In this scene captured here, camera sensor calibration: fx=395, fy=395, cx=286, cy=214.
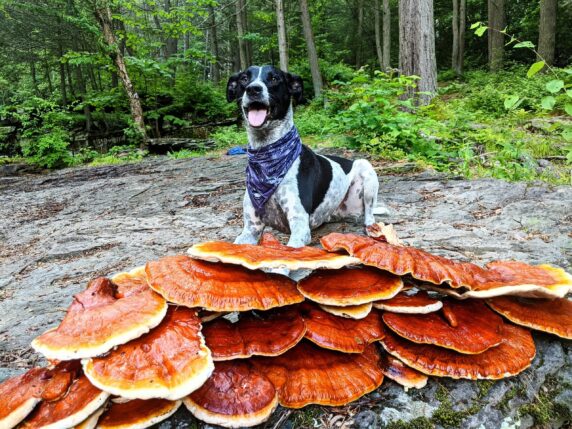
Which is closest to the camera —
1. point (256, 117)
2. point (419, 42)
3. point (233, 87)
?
point (256, 117)

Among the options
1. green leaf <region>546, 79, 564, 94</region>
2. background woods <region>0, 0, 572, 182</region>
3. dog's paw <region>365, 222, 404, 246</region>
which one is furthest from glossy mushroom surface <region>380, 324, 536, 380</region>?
background woods <region>0, 0, 572, 182</region>

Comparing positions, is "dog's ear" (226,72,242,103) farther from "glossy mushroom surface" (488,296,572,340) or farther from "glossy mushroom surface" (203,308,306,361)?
"glossy mushroom surface" (488,296,572,340)

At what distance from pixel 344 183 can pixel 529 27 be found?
27646mm

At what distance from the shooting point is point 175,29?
66.1 ft

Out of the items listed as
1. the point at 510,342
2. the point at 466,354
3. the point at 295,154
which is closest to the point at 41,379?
the point at 466,354

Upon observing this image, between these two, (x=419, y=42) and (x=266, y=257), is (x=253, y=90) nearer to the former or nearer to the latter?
(x=266, y=257)

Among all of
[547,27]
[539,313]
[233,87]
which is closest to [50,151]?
[233,87]

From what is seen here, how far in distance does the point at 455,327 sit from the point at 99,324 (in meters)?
1.37

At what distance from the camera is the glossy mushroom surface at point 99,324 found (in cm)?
127

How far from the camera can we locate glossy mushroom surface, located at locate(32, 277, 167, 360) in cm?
127

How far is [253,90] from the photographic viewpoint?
3.77 metres

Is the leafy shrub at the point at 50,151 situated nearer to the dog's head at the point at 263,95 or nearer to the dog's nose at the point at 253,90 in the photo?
the dog's head at the point at 263,95

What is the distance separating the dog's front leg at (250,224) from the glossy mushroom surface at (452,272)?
2.17m

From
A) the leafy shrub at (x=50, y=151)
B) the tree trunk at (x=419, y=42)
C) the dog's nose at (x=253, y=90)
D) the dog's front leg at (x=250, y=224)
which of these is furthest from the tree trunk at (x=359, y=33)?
the dog's front leg at (x=250, y=224)
